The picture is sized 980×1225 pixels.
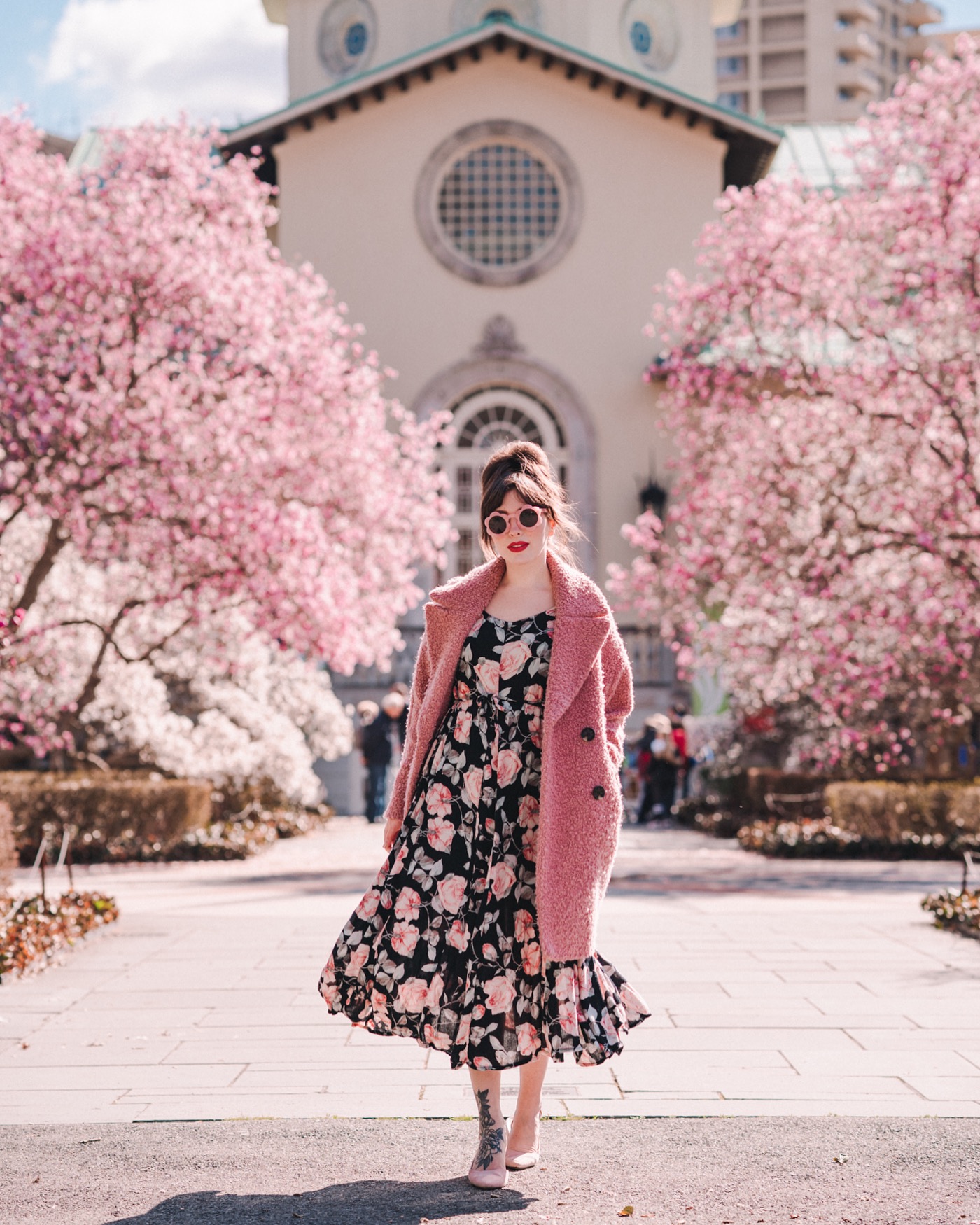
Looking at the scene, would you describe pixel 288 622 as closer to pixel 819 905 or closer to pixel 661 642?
pixel 819 905

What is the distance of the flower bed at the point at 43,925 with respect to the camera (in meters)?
7.95

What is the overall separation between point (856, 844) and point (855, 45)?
86734 mm

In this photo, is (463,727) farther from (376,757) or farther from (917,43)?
(917,43)

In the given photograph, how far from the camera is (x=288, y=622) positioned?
591 inches

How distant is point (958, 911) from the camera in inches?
374

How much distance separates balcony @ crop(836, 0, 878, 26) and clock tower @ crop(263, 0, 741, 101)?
6331 cm

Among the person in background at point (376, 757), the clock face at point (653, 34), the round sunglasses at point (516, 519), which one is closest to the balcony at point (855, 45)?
the clock face at point (653, 34)

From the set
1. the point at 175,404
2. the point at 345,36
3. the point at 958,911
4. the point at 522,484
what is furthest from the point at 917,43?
the point at 522,484

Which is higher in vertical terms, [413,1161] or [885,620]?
[885,620]

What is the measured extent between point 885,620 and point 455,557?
13.4 meters

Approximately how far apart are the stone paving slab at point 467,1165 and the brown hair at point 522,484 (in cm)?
184

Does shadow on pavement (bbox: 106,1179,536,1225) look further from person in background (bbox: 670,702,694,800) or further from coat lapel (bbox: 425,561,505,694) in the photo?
person in background (bbox: 670,702,694,800)

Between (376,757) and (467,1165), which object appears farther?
(376,757)

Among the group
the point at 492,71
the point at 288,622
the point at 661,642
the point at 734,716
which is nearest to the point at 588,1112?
the point at 288,622
